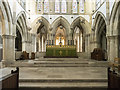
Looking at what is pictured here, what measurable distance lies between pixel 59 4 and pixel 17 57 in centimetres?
1084

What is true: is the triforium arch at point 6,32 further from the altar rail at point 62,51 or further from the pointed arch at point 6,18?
the altar rail at point 62,51

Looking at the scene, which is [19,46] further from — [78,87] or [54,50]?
[78,87]

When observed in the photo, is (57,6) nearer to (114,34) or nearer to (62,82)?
(114,34)

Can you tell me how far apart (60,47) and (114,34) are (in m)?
7.51

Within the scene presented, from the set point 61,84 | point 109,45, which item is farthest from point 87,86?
point 109,45

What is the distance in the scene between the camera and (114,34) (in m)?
11.4

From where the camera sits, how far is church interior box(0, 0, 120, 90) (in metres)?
5.73

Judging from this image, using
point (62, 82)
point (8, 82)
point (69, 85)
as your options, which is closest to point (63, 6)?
point (62, 82)

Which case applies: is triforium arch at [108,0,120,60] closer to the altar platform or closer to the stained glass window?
the altar platform

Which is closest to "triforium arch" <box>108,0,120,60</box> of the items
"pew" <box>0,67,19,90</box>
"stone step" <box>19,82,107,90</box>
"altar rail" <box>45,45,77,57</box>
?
"altar rail" <box>45,45,77,57</box>

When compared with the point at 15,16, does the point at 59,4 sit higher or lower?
higher

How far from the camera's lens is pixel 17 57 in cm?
1413

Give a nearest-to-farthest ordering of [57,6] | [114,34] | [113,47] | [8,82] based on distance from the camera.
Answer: [8,82]
[114,34]
[113,47]
[57,6]

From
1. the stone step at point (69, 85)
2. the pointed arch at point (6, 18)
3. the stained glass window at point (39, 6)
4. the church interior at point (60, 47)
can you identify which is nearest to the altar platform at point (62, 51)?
the church interior at point (60, 47)
